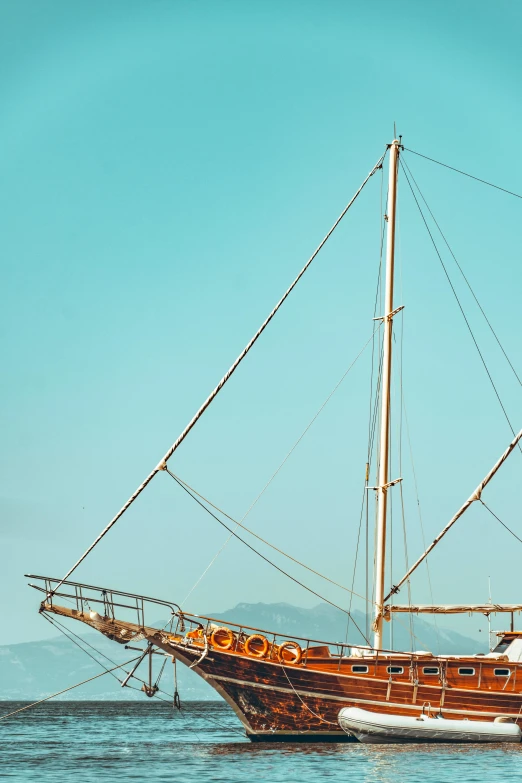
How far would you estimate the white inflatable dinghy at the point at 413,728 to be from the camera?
3084 centimetres

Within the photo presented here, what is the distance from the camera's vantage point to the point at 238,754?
30.4 meters

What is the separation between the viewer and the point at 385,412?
36906 mm

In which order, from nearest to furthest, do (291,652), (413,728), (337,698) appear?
1. (413,728)
2. (337,698)
3. (291,652)

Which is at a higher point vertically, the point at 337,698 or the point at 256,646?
the point at 256,646

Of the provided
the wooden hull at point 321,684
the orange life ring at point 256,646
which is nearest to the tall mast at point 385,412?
the wooden hull at point 321,684

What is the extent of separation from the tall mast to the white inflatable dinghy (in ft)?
13.0

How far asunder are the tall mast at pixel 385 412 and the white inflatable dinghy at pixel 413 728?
156 inches

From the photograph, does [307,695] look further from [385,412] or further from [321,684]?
[385,412]

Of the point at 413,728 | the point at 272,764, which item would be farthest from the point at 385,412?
the point at 272,764

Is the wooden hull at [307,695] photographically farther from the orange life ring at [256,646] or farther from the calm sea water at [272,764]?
the calm sea water at [272,764]

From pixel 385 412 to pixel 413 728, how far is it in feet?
38.2

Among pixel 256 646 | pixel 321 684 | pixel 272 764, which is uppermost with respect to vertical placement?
pixel 256 646

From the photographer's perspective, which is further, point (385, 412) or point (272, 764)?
point (385, 412)

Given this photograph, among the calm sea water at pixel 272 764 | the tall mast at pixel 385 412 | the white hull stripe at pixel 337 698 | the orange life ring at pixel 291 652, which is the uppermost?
the tall mast at pixel 385 412
